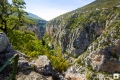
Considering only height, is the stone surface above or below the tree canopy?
below

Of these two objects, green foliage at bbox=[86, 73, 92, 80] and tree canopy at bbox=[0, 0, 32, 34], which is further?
green foliage at bbox=[86, 73, 92, 80]

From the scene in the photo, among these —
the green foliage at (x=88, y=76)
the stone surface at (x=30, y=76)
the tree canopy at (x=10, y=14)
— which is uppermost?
the tree canopy at (x=10, y=14)

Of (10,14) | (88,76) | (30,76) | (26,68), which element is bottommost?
(88,76)

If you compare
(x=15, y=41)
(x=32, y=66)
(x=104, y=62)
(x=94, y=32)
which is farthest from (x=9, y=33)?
(x=94, y=32)

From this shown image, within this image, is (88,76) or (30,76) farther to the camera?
(88,76)

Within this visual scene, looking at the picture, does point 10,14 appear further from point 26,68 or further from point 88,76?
point 88,76

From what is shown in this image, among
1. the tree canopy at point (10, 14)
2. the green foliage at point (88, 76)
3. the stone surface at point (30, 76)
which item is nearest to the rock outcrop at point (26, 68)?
the stone surface at point (30, 76)

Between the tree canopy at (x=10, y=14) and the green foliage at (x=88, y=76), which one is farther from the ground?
the tree canopy at (x=10, y=14)

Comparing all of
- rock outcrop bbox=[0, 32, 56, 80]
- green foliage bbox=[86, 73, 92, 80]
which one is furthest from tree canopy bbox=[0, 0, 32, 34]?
green foliage bbox=[86, 73, 92, 80]

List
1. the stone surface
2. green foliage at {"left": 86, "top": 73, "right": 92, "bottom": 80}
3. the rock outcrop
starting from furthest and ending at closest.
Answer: green foliage at {"left": 86, "top": 73, "right": 92, "bottom": 80}
the rock outcrop
the stone surface

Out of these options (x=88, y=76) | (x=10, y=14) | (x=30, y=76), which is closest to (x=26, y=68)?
(x=30, y=76)

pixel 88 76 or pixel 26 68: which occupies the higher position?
pixel 26 68

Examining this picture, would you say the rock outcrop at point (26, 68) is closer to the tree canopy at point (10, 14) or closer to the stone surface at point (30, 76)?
the stone surface at point (30, 76)

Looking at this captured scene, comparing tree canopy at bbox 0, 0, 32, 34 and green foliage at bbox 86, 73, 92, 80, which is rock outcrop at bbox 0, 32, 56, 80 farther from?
green foliage at bbox 86, 73, 92, 80
